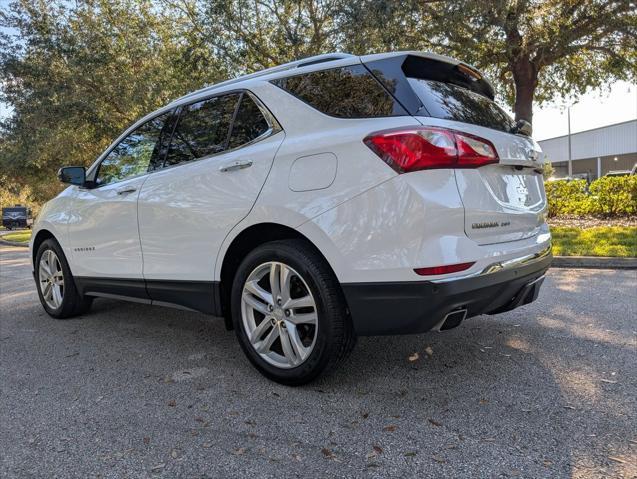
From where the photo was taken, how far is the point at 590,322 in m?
4.10

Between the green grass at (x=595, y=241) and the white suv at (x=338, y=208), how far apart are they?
5208mm

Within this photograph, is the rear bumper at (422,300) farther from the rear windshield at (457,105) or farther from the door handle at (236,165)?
the door handle at (236,165)

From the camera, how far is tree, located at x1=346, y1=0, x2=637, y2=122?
33.5ft

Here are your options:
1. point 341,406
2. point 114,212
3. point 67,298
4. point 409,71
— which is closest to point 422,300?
point 341,406

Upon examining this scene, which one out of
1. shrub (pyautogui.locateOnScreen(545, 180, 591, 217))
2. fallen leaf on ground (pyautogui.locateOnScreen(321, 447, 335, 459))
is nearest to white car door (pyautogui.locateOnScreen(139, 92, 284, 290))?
fallen leaf on ground (pyautogui.locateOnScreen(321, 447, 335, 459))

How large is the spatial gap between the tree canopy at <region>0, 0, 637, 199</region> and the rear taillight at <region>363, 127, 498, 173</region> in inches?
331

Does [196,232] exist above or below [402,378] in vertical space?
above

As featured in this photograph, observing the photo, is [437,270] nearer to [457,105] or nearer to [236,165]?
[457,105]

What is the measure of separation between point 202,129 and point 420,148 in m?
1.74

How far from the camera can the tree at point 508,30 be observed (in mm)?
10211

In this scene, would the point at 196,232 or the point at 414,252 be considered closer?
the point at 414,252

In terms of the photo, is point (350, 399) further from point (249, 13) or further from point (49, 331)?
point (249, 13)

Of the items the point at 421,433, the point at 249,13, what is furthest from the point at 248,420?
the point at 249,13

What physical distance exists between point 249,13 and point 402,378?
12.0m
